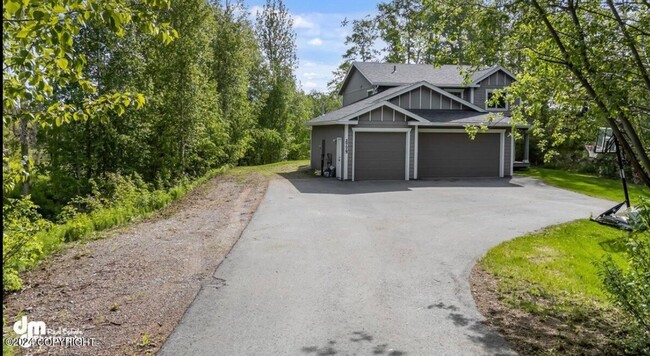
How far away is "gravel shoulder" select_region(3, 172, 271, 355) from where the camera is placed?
4.59 m

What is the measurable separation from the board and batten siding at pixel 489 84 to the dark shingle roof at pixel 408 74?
0.64m

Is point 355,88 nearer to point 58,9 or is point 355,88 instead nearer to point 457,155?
point 457,155

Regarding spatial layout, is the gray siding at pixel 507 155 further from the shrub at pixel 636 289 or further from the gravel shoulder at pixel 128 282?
the shrub at pixel 636 289

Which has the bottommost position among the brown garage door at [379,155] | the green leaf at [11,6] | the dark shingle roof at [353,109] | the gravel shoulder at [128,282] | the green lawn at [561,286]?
the green lawn at [561,286]

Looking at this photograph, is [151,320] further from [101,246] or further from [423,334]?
[101,246]

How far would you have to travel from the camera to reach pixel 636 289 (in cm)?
428

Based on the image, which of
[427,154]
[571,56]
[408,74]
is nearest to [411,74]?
[408,74]

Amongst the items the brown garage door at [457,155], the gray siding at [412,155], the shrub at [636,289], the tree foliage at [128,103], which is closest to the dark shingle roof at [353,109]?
the gray siding at [412,155]

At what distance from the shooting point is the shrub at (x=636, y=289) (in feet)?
13.4

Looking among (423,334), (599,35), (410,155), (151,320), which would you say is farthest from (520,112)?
(410,155)

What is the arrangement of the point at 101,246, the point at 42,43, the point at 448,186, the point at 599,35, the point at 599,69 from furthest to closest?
1. the point at 448,186
2. the point at 101,246
3. the point at 599,35
4. the point at 599,69
5. the point at 42,43

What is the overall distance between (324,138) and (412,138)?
489 centimetres

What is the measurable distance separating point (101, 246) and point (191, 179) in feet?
39.0

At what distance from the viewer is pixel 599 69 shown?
4.60m
